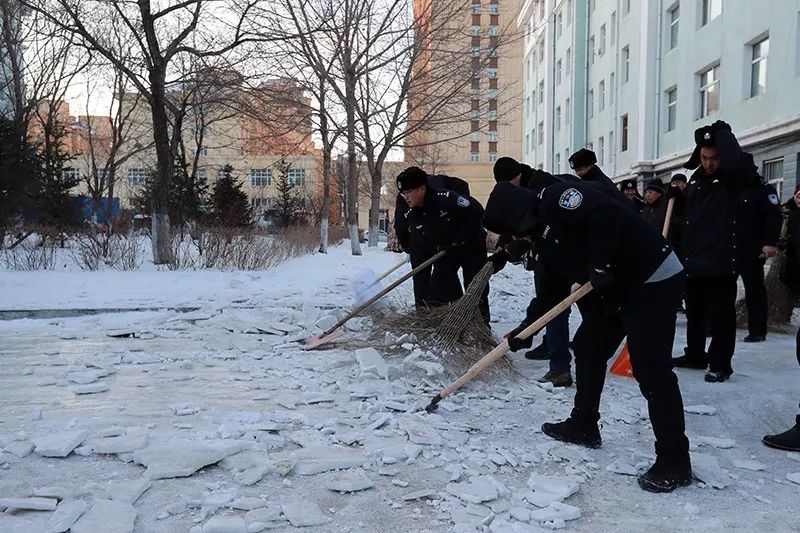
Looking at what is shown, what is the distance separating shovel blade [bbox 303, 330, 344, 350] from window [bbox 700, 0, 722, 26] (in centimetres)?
1576

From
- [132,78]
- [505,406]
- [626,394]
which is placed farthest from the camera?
[132,78]

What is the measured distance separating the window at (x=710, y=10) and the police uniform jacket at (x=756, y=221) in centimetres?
1444

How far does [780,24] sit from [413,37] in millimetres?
A: 8855

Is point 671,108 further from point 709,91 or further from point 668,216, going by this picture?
point 668,216

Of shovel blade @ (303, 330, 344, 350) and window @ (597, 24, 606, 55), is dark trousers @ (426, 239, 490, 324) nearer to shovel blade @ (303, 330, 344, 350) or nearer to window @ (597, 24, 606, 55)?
shovel blade @ (303, 330, 344, 350)

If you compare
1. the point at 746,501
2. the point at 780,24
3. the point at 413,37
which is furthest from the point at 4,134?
the point at 780,24

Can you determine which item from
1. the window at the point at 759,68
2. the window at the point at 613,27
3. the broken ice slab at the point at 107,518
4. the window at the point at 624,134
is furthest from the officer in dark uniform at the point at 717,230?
the window at the point at 613,27

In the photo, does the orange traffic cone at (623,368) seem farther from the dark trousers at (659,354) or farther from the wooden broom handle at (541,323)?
the dark trousers at (659,354)

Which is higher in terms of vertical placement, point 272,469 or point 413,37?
point 413,37

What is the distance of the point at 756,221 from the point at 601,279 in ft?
9.45

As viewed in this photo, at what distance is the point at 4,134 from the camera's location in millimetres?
13344

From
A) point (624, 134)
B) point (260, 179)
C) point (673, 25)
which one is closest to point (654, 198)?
point (673, 25)

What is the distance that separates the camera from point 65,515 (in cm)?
245

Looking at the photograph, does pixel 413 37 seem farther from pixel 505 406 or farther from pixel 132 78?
pixel 505 406
